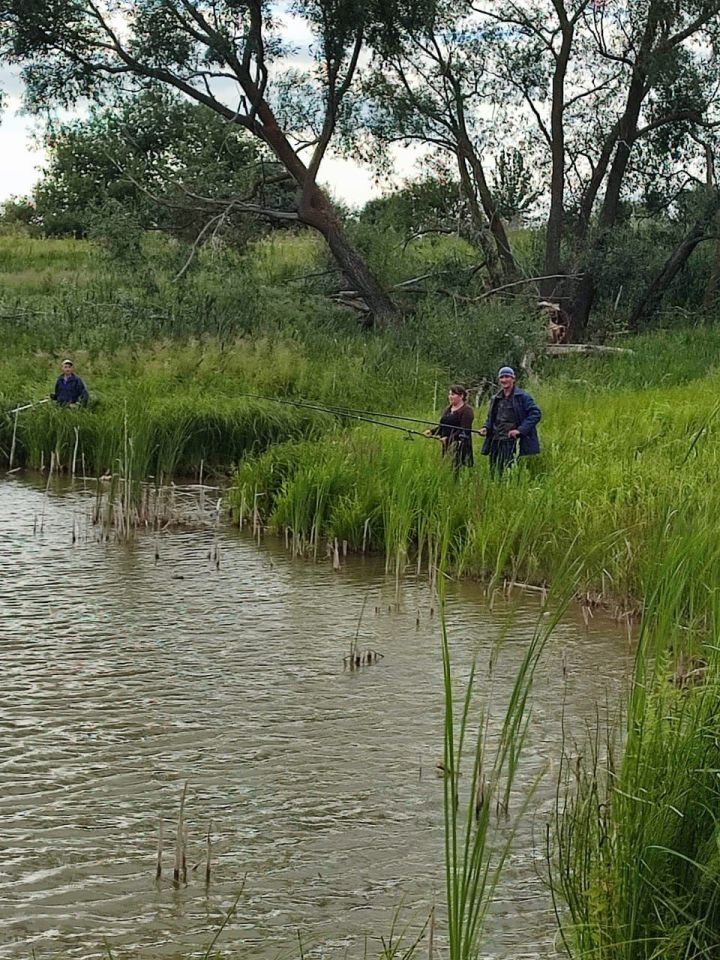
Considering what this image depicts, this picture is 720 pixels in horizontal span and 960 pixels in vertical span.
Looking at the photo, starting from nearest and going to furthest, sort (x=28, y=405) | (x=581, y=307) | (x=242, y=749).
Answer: (x=242, y=749) → (x=28, y=405) → (x=581, y=307)

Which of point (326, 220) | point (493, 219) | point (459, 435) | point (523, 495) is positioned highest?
point (493, 219)

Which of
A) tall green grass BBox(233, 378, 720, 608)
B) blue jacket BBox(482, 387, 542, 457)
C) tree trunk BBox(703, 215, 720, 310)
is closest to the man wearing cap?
tall green grass BBox(233, 378, 720, 608)

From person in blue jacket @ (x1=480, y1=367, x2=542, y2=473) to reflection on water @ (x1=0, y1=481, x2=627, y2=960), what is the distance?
1.94m

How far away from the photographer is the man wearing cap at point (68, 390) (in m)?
17.1

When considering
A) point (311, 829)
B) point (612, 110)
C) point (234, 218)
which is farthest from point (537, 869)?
point (612, 110)

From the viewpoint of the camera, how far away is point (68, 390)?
1716 centimetres

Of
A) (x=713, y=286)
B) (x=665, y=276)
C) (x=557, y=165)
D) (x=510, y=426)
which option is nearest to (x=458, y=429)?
(x=510, y=426)

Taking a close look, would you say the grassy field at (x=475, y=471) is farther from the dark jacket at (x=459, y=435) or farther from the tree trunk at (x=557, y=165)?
the tree trunk at (x=557, y=165)

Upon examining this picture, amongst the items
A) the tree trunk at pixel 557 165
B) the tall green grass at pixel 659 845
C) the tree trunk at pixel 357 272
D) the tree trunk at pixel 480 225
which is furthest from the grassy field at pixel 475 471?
the tree trunk at pixel 557 165

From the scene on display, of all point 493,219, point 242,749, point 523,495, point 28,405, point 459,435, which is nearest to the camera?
point 242,749

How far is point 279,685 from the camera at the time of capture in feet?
25.1

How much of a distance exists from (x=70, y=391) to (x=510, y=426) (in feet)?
24.2

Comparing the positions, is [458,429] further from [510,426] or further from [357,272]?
[357,272]

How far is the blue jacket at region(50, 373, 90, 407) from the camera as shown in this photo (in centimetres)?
1712
